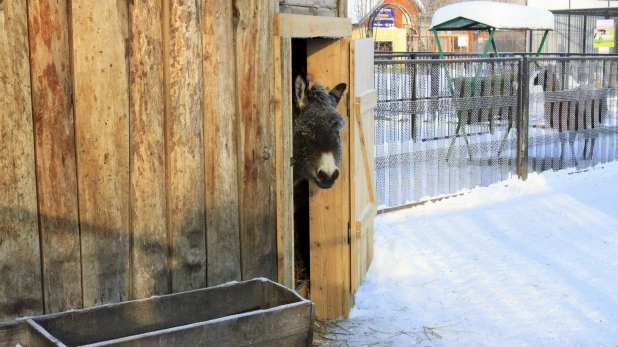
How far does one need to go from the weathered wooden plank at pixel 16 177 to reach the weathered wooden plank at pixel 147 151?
544 mm

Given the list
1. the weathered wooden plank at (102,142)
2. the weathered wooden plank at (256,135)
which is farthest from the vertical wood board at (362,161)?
the weathered wooden plank at (102,142)

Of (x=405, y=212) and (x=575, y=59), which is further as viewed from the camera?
(x=575, y=59)

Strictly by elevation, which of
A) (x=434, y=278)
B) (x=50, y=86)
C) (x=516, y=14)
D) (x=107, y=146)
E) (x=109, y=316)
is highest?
(x=516, y=14)

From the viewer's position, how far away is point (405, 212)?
9.53m

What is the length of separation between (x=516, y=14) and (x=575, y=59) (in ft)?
8.15

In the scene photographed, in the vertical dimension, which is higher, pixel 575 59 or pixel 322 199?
pixel 575 59

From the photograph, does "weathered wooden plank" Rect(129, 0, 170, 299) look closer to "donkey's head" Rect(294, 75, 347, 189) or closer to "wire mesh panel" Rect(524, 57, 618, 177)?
"donkey's head" Rect(294, 75, 347, 189)

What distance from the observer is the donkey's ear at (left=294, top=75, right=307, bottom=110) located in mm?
5853

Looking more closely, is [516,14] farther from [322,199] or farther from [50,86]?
[50,86]

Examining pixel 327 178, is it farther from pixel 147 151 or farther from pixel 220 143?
pixel 147 151

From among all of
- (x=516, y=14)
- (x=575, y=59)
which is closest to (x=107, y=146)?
(x=575, y=59)

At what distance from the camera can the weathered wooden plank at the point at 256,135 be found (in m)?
4.53

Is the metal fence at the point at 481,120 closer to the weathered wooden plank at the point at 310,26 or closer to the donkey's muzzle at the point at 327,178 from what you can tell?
the weathered wooden plank at the point at 310,26

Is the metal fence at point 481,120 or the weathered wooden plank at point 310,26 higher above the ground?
the weathered wooden plank at point 310,26
